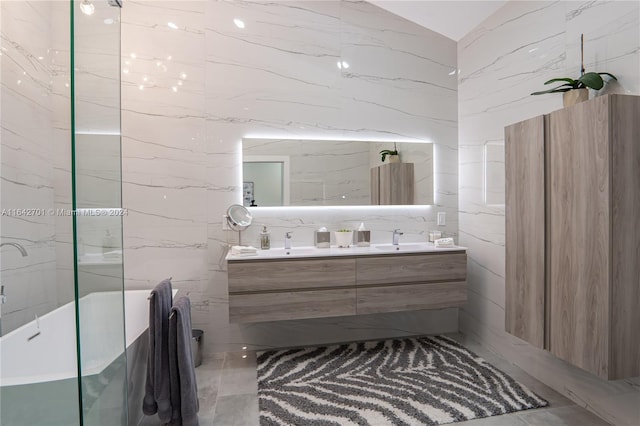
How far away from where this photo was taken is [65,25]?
1021 millimetres

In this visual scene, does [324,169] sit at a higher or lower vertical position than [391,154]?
lower

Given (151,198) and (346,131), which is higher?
(346,131)

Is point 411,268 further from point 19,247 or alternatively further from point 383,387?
point 19,247

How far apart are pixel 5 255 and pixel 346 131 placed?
269 centimetres

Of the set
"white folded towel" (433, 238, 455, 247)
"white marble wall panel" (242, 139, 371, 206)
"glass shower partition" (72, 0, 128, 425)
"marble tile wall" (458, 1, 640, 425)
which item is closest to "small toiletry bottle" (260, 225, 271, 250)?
"white marble wall panel" (242, 139, 371, 206)

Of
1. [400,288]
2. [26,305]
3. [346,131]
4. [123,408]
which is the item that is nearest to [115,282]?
[26,305]

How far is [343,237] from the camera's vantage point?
3180 millimetres

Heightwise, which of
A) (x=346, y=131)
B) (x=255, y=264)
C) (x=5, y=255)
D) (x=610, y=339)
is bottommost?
(x=610, y=339)

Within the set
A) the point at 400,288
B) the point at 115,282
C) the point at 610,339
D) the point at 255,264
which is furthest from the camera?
the point at 400,288

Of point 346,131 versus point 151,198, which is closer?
point 151,198

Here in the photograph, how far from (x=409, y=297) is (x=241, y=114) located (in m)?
2.07

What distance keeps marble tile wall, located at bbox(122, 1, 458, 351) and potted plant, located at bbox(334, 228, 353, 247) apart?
164mm

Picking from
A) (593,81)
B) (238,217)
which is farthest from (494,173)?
(238,217)

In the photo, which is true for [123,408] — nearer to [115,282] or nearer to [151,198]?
[115,282]
